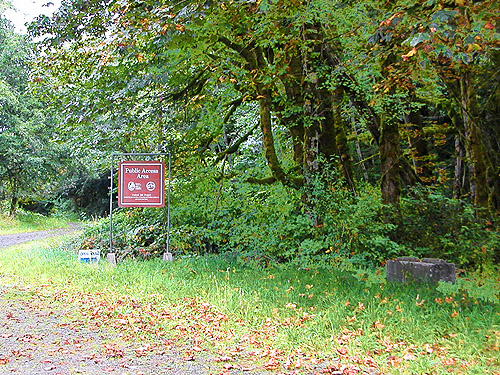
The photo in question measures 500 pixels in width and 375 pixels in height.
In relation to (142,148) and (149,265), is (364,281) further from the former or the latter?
(142,148)

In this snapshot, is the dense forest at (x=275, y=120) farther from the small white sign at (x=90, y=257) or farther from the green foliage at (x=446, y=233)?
the small white sign at (x=90, y=257)

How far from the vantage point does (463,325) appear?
17.5ft

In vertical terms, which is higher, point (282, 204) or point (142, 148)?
point (142, 148)

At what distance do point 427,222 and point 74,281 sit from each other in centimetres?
726

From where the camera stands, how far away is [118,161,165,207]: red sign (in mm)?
12422

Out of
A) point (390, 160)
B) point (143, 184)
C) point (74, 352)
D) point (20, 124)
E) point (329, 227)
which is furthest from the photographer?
point (20, 124)

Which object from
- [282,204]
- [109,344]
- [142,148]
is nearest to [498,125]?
[282,204]

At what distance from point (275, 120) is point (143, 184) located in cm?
389

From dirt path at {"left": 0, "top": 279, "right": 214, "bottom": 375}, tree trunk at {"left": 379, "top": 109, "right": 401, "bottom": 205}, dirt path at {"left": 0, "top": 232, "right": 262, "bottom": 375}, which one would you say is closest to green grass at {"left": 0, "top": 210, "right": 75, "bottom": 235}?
tree trunk at {"left": 379, "top": 109, "right": 401, "bottom": 205}

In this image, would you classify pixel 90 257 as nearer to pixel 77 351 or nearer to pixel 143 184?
pixel 143 184

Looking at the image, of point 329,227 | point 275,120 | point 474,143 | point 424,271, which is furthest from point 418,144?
point 424,271

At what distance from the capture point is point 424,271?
7.84 m

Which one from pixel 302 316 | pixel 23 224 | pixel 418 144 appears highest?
pixel 418 144

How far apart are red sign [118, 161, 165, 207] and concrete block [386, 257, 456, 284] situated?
629 centimetres
